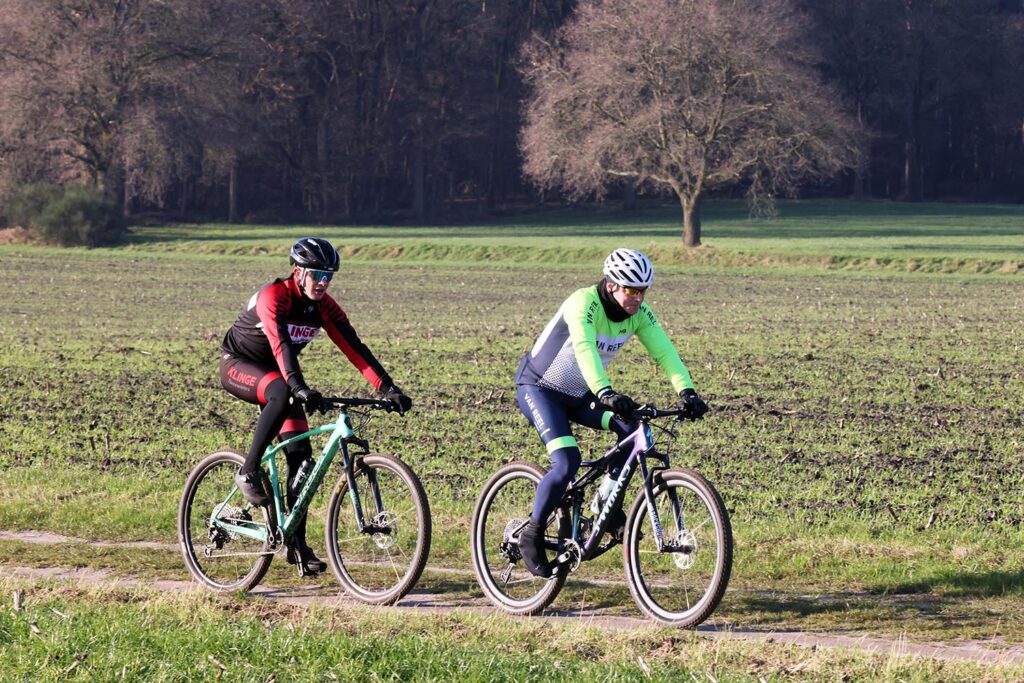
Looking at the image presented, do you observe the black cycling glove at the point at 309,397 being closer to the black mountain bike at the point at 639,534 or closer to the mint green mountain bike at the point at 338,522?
the mint green mountain bike at the point at 338,522

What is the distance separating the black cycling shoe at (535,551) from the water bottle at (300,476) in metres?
1.40

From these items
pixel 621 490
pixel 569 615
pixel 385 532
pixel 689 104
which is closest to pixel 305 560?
pixel 385 532

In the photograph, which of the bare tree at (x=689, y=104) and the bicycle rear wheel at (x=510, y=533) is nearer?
the bicycle rear wheel at (x=510, y=533)

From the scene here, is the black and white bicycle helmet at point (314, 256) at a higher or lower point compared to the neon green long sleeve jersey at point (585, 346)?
higher

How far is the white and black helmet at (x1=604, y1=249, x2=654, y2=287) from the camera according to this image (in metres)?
8.48

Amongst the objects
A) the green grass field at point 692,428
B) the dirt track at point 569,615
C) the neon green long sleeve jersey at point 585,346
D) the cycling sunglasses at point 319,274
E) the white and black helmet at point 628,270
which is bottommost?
the green grass field at point 692,428

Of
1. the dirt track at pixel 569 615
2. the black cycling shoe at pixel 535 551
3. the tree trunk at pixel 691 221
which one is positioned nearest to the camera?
the dirt track at pixel 569 615

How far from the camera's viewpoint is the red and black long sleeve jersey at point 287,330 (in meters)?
9.06

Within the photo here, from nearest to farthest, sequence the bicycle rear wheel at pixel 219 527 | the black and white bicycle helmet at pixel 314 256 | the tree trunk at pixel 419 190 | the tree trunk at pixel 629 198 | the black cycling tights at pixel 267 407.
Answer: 1. the black and white bicycle helmet at pixel 314 256
2. the black cycling tights at pixel 267 407
3. the bicycle rear wheel at pixel 219 527
4. the tree trunk at pixel 419 190
5. the tree trunk at pixel 629 198

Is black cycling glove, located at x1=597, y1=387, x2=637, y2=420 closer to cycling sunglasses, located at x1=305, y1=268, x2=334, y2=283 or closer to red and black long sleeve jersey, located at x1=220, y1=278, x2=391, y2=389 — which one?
red and black long sleeve jersey, located at x1=220, y1=278, x2=391, y2=389

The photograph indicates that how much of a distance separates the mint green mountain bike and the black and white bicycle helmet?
0.76 m

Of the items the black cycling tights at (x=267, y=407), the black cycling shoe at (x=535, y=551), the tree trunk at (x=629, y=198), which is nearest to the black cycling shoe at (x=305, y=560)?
the black cycling tights at (x=267, y=407)

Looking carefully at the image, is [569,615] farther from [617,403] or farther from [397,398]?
[397,398]

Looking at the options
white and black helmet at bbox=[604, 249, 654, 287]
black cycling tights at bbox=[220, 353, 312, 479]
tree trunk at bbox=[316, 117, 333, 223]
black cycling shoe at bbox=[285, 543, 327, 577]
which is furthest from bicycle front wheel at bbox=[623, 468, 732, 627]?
tree trunk at bbox=[316, 117, 333, 223]
